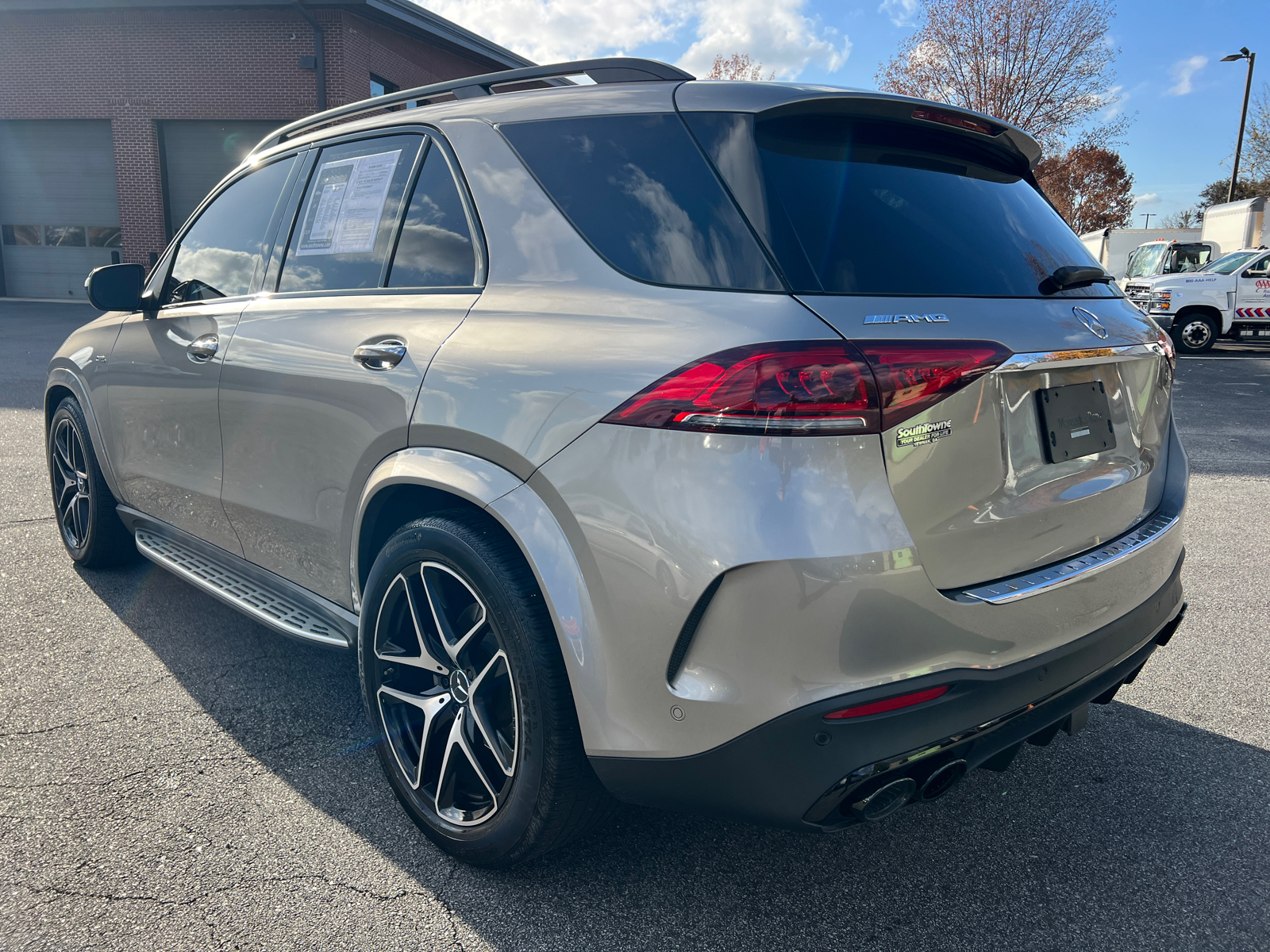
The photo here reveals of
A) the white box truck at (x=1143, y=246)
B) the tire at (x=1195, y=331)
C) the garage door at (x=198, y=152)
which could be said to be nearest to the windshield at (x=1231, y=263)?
the tire at (x=1195, y=331)

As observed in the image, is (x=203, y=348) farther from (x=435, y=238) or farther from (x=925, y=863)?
(x=925, y=863)

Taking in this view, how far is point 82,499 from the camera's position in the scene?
14.0ft

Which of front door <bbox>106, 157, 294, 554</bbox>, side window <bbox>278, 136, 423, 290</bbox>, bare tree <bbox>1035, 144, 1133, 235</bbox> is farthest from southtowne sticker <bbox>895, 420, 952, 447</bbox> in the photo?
bare tree <bbox>1035, 144, 1133, 235</bbox>

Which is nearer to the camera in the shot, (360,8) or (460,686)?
(460,686)

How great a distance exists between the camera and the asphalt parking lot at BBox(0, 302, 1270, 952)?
204cm

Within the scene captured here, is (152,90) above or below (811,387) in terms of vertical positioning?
above

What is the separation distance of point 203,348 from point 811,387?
92.4 inches

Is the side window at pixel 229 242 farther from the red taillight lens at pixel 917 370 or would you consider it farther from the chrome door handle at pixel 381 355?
the red taillight lens at pixel 917 370

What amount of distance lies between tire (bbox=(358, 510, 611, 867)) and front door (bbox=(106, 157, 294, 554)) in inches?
42.8

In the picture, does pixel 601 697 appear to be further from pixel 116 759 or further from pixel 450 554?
pixel 116 759

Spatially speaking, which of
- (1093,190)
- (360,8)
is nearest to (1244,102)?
(1093,190)

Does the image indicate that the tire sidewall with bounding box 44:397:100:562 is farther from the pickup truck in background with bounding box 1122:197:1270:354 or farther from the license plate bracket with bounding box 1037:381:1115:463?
the pickup truck in background with bounding box 1122:197:1270:354

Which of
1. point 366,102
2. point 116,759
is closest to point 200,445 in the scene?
point 116,759

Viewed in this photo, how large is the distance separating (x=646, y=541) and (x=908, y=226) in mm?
906
